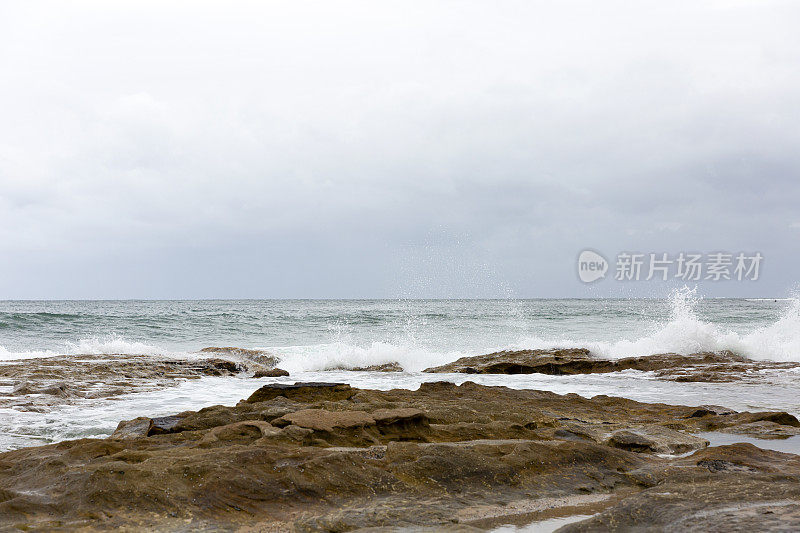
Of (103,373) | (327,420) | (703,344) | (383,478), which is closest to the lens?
(383,478)

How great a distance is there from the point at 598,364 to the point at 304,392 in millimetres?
7896

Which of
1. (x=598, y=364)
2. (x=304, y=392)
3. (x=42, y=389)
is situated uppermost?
(x=304, y=392)

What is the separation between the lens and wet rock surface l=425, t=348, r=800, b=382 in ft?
34.8

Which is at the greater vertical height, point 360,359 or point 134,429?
point 134,429

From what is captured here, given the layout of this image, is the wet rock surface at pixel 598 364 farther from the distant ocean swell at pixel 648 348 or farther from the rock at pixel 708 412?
the rock at pixel 708 412

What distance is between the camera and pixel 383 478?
9.25ft

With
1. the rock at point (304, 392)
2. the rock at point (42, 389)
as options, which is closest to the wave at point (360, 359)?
the rock at point (42, 389)

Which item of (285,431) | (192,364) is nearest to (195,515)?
(285,431)

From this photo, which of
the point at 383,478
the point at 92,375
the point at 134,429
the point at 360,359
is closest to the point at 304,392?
the point at 134,429

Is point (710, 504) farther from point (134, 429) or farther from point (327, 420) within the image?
point (134, 429)

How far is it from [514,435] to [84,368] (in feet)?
29.8

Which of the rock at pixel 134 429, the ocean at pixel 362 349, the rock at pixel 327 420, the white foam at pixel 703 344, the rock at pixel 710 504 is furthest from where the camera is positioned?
the white foam at pixel 703 344

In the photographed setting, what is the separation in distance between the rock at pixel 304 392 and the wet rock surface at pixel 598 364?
6.47 meters

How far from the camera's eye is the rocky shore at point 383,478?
2344 millimetres
